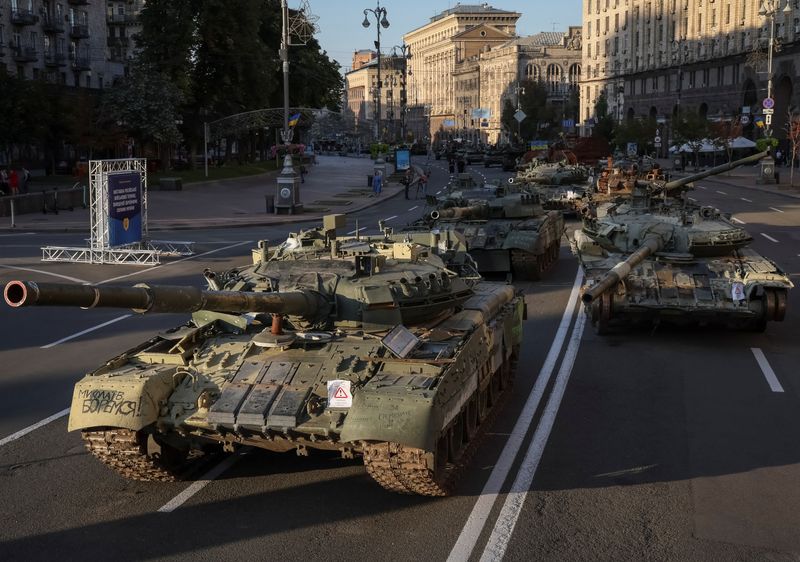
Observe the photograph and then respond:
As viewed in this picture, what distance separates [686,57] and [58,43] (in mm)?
52580

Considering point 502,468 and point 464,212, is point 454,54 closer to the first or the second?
point 464,212

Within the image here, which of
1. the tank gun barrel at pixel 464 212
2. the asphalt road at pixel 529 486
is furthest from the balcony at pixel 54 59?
the asphalt road at pixel 529 486

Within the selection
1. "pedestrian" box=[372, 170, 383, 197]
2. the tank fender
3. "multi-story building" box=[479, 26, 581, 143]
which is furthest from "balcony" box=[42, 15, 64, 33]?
"multi-story building" box=[479, 26, 581, 143]

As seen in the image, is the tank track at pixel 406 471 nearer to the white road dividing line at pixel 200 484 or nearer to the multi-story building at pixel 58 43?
the white road dividing line at pixel 200 484

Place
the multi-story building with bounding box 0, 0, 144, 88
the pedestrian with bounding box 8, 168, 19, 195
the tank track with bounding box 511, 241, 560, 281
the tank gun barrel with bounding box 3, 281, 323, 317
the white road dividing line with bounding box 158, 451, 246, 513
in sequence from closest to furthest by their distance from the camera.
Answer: the tank gun barrel with bounding box 3, 281, 323, 317
the white road dividing line with bounding box 158, 451, 246, 513
the tank track with bounding box 511, 241, 560, 281
the pedestrian with bounding box 8, 168, 19, 195
the multi-story building with bounding box 0, 0, 144, 88

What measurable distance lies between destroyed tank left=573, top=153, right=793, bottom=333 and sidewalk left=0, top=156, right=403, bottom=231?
21525mm

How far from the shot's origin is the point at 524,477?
32.6ft

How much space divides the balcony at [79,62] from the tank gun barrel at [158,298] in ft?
206

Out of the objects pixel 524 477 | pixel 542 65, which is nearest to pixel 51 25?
pixel 524 477

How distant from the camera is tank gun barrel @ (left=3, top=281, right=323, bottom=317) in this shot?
740 cm

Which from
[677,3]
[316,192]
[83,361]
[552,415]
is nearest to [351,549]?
[552,415]

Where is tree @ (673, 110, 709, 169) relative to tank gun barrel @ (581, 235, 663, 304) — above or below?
above

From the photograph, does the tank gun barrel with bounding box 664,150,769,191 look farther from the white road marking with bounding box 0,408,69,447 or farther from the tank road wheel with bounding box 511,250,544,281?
the white road marking with bounding box 0,408,69,447

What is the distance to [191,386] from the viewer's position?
31.4ft
